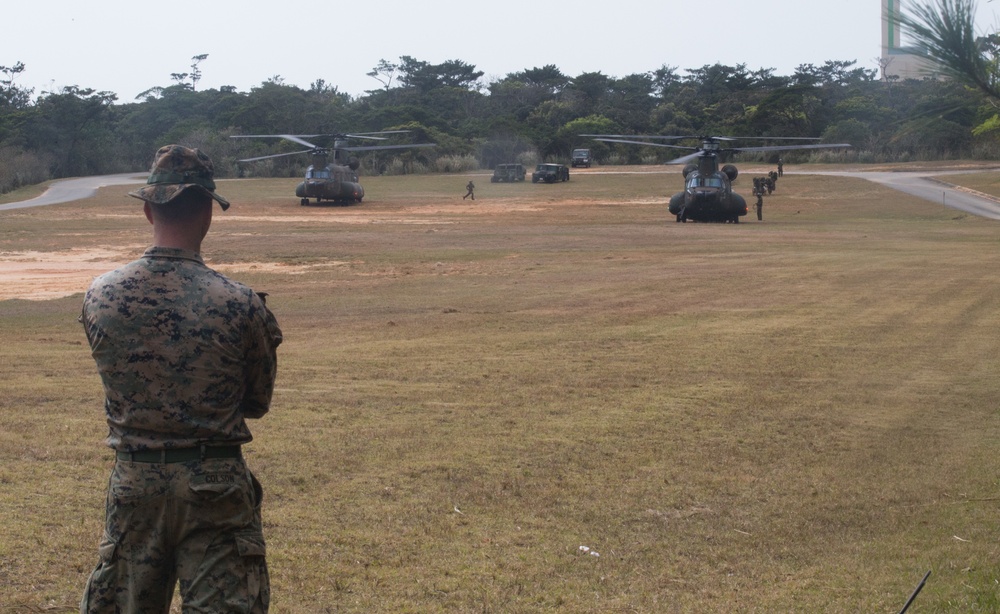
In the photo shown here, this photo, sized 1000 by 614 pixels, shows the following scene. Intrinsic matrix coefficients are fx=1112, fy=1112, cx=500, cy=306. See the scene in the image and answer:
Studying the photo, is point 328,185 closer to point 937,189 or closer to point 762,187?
point 762,187

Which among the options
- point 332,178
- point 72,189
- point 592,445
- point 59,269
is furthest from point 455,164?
point 592,445

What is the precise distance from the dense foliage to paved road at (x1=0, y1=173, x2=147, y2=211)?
2621 mm

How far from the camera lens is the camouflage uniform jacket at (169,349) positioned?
3.61 meters

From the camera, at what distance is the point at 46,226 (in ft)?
126

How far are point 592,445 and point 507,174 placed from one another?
60.3 m

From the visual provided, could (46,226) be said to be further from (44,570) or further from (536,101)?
(536,101)

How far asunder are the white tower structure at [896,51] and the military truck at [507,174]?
206 ft

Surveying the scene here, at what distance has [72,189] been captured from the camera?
64125mm

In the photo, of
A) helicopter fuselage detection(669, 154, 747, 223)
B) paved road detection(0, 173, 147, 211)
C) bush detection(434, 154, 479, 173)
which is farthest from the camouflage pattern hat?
bush detection(434, 154, 479, 173)

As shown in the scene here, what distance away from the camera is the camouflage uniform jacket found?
11.8 ft

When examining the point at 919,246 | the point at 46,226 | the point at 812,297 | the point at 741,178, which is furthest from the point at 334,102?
the point at 812,297

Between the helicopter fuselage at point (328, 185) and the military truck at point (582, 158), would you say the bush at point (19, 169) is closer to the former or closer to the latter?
the helicopter fuselage at point (328, 185)

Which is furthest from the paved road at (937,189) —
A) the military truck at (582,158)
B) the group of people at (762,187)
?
the military truck at (582,158)

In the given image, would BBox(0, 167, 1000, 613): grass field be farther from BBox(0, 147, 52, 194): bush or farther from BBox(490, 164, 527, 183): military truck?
BBox(0, 147, 52, 194): bush
